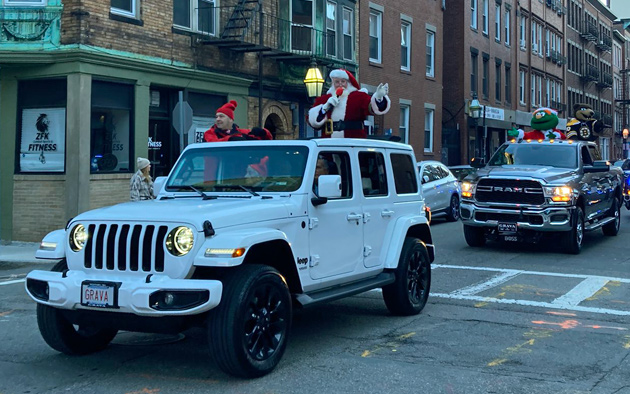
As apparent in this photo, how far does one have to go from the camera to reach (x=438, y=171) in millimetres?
19922

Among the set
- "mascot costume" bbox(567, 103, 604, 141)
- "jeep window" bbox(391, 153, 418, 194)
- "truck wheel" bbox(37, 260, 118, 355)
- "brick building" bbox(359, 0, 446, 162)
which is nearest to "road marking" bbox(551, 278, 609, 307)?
"jeep window" bbox(391, 153, 418, 194)

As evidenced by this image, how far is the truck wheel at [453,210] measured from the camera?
2022cm

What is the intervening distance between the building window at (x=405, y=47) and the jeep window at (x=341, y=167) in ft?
79.2

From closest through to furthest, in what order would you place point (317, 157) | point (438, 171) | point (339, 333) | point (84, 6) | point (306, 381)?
point (306, 381) → point (317, 157) → point (339, 333) → point (84, 6) → point (438, 171)

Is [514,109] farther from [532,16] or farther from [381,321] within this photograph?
[381,321]

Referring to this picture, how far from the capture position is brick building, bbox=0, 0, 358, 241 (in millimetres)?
16438

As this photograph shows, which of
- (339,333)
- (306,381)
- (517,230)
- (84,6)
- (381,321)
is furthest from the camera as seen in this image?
(84,6)

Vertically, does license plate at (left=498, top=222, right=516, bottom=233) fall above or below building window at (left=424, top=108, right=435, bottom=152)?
below

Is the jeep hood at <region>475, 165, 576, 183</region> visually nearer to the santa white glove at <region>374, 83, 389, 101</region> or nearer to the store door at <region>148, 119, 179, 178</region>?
the santa white glove at <region>374, 83, 389, 101</region>

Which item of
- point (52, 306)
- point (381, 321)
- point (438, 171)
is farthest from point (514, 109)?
point (52, 306)

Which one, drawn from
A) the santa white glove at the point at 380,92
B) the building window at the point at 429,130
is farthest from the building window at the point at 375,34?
the santa white glove at the point at 380,92

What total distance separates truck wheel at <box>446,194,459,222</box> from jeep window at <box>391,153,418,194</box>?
11711 millimetres

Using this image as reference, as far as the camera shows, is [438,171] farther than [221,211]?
Yes

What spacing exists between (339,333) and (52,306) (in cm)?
273
